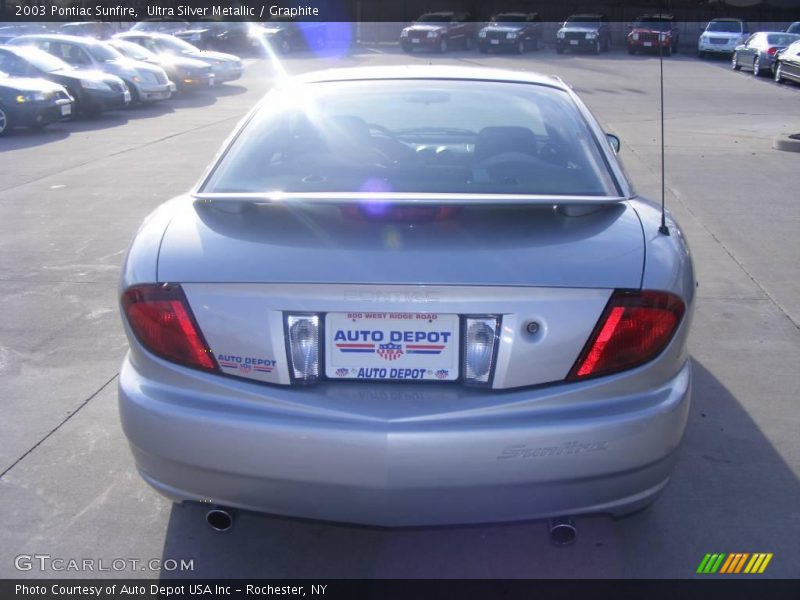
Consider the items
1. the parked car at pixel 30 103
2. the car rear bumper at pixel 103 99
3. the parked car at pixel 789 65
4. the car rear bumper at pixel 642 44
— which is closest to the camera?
the parked car at pixel 30 103

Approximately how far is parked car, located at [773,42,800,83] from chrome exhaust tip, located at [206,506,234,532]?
24216 mm

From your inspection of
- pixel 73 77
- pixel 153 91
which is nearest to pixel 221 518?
pixel 73 77

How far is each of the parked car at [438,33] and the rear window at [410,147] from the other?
3546cm

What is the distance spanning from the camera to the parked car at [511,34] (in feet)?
Answer: 127

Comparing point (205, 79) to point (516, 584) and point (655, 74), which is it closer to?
point (655, 74)

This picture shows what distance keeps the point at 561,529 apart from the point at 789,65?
80.0 ft

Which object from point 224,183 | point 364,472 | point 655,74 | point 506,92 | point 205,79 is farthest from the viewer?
point 655,74

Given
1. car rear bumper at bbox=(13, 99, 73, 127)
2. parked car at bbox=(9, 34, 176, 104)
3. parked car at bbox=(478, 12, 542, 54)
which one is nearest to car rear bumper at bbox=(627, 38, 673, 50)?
parked car at bbox=(478, 12, 542, 54)

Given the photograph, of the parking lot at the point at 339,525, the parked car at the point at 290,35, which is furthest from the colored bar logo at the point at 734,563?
the parked car at the point at 290,35

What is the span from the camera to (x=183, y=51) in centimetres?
2422

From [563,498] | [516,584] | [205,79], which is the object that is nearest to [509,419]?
[563,498]

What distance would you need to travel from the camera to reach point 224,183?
3641 millimetres

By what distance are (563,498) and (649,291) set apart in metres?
0.66

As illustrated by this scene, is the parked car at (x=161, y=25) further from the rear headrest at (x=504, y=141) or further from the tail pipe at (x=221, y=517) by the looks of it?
the tail pipe at (x=221, y=517)
